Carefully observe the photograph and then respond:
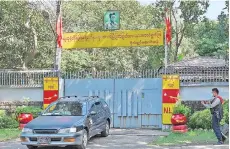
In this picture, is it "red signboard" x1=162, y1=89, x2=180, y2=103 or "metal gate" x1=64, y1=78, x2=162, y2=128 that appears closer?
"red signboard" x1=162, y1=89, x2=180, y2=103

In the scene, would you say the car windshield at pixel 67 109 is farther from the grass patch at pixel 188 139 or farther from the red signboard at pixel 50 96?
the red signboard at pixel 50 96

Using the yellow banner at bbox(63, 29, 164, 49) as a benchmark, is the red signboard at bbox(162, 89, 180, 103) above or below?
below

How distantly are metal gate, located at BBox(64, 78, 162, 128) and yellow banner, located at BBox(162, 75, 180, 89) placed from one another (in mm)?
496

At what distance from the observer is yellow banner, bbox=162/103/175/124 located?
49.9 ft

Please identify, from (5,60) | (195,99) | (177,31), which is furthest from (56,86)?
(177,31)

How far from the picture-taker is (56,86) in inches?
650

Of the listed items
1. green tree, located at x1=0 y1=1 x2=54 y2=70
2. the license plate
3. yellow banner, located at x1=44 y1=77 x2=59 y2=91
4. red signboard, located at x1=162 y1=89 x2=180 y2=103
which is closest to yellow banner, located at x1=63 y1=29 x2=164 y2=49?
yellow banner, located at x1=44 y1=77 x2=59 y2=91

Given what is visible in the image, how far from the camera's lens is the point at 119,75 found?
16344 millimetres

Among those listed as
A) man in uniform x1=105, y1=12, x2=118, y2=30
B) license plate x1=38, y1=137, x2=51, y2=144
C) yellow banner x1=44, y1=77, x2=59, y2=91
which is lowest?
license plate x1=38, y1=137, x2=51, y2=144

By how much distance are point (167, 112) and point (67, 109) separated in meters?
4.89

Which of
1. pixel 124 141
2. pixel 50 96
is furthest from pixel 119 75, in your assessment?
pixel 124 141

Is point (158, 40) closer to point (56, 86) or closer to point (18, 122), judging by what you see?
point (56, 86)

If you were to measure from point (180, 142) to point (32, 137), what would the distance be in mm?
4403

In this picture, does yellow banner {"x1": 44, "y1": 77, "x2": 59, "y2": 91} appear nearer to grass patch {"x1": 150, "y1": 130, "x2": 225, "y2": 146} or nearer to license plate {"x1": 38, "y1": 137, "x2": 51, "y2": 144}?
grass patch {"x1": 150, "y1": 130, "x2": 225, "y2": 146}
